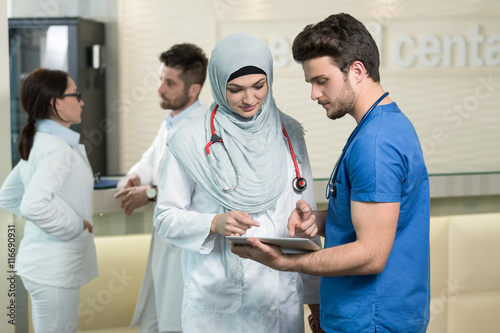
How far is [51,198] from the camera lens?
2.43 metres

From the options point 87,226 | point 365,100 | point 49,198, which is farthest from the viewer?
point 87,226

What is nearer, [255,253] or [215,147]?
[255,253]

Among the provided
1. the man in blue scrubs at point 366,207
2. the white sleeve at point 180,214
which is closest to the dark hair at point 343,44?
the man in blue scrubs at point 366,207

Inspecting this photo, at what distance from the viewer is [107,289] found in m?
2.92

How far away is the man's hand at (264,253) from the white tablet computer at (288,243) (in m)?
0.01

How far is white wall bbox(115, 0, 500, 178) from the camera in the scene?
4.60 meters

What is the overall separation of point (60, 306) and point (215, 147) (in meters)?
1.27

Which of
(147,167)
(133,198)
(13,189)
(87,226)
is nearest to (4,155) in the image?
(13,189)

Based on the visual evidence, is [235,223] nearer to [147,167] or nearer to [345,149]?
[345,149]

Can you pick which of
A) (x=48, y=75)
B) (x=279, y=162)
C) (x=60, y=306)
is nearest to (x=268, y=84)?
(x=279, y=162)

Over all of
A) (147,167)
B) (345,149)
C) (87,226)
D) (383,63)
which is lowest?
(87,226)

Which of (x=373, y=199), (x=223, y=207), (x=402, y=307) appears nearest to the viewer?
(x=373, y=199)

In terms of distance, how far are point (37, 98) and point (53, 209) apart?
1.61 feet

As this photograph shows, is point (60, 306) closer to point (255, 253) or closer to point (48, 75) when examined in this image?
point (48, 75)
